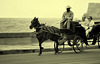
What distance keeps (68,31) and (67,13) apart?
3.03 ft

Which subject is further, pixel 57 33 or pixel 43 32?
pixel 57 33

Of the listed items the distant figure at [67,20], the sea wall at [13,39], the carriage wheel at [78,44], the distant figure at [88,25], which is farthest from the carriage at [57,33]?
the sea wall at [13,39]

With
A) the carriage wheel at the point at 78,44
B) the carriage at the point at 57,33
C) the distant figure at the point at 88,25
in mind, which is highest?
the distant figure at the point at 88,25

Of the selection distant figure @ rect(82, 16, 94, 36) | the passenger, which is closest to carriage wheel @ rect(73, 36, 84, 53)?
the passenger

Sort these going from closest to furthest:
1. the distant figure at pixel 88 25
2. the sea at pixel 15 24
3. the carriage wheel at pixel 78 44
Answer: the carriage wheel at pixel 78 44 → the distant figure at pixel 88 25 → the sea at pixel 15 24

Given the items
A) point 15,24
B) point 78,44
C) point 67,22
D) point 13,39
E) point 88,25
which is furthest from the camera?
point 15,24

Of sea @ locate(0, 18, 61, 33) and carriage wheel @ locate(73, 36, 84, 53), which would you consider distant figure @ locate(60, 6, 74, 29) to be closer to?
carriage wheel @ locate(73, 36, 84, 53)

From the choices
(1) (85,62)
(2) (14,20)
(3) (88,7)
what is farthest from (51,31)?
(3) (88,7)

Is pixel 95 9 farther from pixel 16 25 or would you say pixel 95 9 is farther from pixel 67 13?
pixel 67 13

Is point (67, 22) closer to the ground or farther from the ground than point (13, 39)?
farther from the ground

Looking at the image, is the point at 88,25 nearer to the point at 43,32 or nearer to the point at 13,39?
the point at 43,32

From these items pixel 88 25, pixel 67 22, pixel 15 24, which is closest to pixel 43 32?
pixel 67 22

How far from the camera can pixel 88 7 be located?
35406 mm

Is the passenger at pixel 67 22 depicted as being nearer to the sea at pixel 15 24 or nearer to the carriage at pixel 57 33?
the carriage at pixel 57 33
